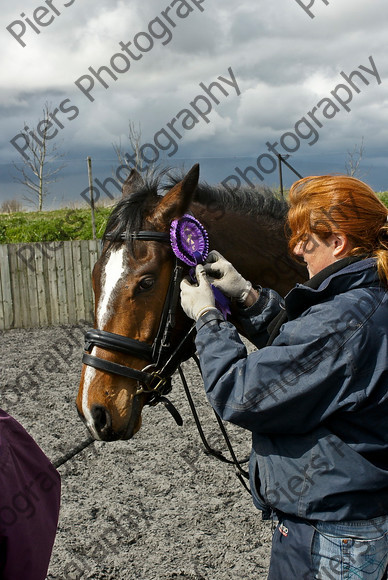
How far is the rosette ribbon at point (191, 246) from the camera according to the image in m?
2.12

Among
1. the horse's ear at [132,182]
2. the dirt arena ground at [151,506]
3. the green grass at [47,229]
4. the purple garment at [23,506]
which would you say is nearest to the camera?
the purple garment at [23,506]

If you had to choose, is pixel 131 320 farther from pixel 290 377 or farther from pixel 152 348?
pixel 290 377

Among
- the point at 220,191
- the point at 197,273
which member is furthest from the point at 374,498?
the point at 220,191

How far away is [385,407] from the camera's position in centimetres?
144

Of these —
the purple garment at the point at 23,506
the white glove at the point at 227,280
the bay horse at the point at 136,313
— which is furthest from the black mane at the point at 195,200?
the purple garment at the point at 23,506

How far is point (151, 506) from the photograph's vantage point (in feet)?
13.4

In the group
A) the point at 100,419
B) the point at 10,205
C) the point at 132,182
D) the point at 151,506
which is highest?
the point at 10,205

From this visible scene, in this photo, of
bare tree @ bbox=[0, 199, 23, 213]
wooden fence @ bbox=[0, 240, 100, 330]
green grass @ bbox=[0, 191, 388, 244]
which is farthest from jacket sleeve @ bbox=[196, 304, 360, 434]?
bare tree @ bbox=[0, 199, 23, 213]

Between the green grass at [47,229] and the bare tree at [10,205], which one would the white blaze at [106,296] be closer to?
the green grass at [47,229]

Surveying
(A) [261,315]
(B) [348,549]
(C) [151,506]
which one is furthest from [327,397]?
(C) [151,506]

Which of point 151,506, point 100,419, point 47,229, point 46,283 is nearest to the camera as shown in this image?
point 100,419

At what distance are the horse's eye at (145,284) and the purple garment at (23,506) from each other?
0.86 m

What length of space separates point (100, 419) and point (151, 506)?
2409 mm

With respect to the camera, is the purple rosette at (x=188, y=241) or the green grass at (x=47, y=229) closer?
the purple rosette at (x=188, y=241)
